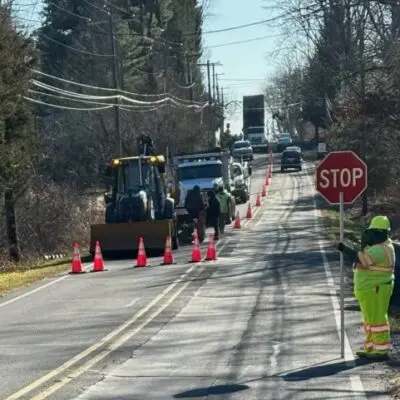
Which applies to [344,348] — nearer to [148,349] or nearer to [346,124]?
[148,349]

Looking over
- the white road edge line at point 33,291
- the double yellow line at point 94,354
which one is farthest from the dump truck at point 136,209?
the double yellow line at point 94,354

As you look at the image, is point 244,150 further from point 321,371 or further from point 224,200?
point 321,371

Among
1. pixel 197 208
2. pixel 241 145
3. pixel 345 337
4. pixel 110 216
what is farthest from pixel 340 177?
pixel 241 145

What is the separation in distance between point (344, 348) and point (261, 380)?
2.17 m

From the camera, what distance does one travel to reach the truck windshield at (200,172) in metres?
46.9

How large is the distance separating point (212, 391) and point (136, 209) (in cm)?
2125

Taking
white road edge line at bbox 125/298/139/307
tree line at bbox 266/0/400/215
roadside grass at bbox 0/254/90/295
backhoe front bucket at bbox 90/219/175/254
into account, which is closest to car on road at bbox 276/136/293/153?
tree line at bbox 266/0/400/215

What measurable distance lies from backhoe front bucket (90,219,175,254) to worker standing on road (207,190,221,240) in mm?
5163

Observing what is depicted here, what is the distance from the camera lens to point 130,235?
103 ft

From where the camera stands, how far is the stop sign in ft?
47.3

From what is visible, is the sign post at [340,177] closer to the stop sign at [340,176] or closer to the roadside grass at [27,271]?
the stop sign at [340,176]

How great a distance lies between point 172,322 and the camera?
57.0ft

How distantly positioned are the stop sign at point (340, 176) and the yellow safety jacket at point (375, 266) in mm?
1286

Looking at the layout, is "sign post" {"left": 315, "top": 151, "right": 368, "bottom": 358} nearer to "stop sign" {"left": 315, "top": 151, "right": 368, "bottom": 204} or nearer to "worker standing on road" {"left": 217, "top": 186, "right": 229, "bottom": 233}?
"stop sign" {"left": 315, "top": 151, "right": 368, "bottom": 204}
